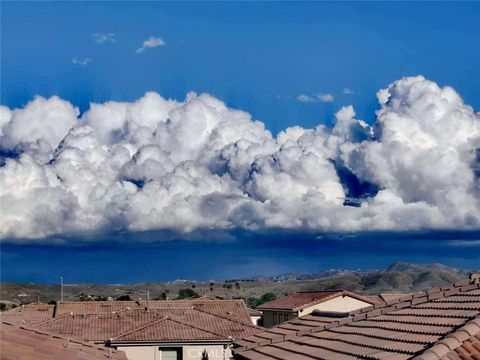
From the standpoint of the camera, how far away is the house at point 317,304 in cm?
6831

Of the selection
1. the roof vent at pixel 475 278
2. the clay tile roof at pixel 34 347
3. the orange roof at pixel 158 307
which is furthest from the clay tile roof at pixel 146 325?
the roof vent at pixel 475 278

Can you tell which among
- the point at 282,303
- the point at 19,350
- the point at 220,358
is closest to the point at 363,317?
the point at 19,350

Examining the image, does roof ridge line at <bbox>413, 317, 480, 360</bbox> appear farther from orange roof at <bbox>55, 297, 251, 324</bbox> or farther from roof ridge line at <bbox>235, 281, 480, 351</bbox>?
orange roof at <bbox>55, 297, 251, 324</bbox>

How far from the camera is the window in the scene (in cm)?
4984

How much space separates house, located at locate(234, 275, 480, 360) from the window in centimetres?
2778

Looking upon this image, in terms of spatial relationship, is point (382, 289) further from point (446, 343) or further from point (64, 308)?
point (446, 343)

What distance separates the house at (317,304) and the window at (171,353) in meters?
18.0

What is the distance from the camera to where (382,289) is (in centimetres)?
18425

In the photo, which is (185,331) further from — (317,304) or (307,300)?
(307,300)

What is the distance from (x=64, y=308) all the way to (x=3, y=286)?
329 ft

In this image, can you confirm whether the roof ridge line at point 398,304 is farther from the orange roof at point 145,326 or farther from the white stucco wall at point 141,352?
the orange roof at point 145,326

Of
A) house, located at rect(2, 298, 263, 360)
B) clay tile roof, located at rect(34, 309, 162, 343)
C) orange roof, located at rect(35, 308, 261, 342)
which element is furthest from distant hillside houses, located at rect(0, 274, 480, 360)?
clay tile roof, located at rect(34, 309, 162, 343)

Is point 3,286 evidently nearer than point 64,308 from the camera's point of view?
No

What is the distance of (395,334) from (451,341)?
2661mm
